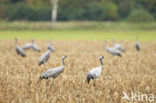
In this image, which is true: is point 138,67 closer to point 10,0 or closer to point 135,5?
point 135,5

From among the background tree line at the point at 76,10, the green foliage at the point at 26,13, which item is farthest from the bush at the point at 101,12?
the green foliage at the point at 26,13

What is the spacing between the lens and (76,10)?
84375 mm

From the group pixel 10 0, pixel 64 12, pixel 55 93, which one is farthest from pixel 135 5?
pixel 55 93

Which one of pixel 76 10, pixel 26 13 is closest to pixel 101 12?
pixel 76 10

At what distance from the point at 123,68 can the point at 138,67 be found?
86 centimetres

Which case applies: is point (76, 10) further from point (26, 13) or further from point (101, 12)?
point (26, 13)

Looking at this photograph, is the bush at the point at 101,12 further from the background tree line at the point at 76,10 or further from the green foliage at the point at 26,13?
the green foliage at the point at 26,13

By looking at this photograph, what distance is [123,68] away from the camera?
1198 cm

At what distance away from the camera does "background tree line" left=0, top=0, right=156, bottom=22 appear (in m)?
81.4

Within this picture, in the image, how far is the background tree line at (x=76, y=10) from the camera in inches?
3206

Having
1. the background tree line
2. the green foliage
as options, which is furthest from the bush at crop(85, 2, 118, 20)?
the green foliage

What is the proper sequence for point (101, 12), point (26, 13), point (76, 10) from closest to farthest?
1. point (26, 13)
2. point (76, 10)
3. point (101, 12)

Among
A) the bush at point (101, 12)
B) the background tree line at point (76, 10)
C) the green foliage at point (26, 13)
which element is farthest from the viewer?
the bush at point (101, 12)

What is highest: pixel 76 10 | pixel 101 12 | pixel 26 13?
pixel 76 10
